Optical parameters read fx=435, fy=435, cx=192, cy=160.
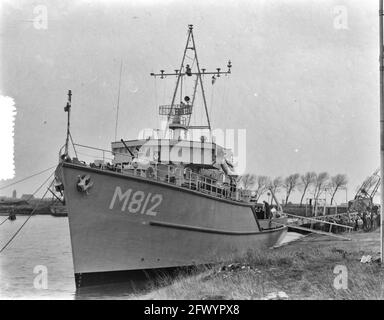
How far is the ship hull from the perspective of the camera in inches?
411

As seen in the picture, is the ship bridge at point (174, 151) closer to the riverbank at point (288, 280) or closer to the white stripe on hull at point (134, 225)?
the white stripe on hull at point (134, 225)

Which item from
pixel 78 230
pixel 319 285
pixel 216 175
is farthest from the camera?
pixel 216 175

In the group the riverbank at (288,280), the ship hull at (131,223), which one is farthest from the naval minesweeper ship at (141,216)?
the riverbank at (288,280)

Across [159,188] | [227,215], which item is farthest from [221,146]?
[159,188]

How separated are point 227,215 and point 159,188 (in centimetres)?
375

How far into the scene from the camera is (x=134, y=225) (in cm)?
1098

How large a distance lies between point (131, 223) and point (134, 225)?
11 centimetres

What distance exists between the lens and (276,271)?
8.48m

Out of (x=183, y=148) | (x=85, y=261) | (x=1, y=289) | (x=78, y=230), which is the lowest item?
(x=1, y=289)

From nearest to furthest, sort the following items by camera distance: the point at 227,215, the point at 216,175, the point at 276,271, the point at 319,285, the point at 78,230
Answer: the point at 319,285
the point at 276,271
the point at 78,230
the point at 227,215
the point at 216,175

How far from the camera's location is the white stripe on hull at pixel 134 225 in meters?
10.4

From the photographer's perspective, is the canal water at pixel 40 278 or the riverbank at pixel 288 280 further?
the canal water at pixel 40 278
